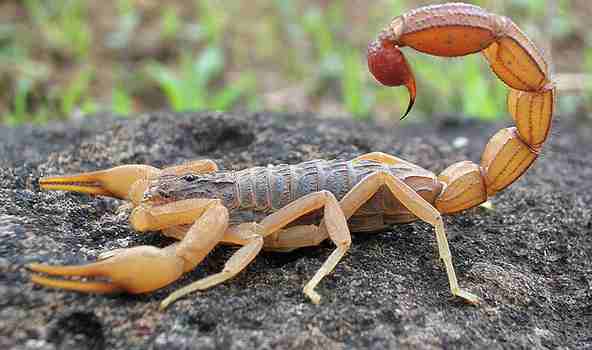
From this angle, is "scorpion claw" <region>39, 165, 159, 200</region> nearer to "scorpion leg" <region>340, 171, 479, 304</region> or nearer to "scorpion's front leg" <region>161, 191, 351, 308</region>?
"scorpion's front leg" <region>161, 191, 351, 308</region>

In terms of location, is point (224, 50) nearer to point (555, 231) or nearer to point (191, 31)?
point (191, 31)

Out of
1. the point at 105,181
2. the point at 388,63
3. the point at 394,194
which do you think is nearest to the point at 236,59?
the point at 105,181

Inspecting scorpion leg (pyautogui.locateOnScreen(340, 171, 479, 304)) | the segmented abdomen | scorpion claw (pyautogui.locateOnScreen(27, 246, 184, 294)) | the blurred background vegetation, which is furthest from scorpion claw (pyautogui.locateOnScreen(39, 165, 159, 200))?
the blurred background vegetation

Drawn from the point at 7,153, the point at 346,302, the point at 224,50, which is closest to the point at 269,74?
the point at 224,50

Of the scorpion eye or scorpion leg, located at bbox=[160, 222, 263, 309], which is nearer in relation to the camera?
scorpion leg, located at bbox=[160, 222, 263, 309]

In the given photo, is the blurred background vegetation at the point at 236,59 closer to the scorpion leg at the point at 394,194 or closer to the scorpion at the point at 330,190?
the scorpion at the point at 330,190

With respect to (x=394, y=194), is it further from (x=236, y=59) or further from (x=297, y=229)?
(x=236, y=59)
